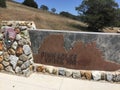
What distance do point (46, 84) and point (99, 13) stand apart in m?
27.4

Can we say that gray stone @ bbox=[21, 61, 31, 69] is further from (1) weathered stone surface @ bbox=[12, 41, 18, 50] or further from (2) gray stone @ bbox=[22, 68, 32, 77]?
(1) weathered stone surface @ bbox=[12, 41, 18, 50]

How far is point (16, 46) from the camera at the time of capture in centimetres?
791

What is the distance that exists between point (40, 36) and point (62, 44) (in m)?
0.80

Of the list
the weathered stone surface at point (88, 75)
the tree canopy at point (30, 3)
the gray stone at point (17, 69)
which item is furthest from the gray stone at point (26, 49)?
the tree canopy at point (30, 3)

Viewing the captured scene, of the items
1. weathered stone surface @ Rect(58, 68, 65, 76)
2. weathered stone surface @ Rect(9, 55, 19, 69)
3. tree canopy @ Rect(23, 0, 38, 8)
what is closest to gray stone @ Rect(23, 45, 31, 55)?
weathered stone surface @ Rect(9, 55, 19, 69)

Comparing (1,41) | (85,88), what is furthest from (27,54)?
(85,88)

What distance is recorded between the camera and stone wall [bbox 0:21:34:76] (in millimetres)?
7758

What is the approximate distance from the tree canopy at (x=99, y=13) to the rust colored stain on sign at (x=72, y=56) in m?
25.2

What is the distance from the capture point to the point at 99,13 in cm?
3331

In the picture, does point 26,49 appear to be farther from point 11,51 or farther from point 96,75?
point 96,75

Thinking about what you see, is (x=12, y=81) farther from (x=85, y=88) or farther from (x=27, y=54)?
(x=85, y=88)

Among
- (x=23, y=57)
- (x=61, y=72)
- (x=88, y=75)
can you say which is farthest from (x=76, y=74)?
(x=23, y=57)

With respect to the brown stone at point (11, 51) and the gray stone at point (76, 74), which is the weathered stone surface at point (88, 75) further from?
the brown stone at point (11, 51)

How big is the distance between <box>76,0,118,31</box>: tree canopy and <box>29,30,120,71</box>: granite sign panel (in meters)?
25.1
